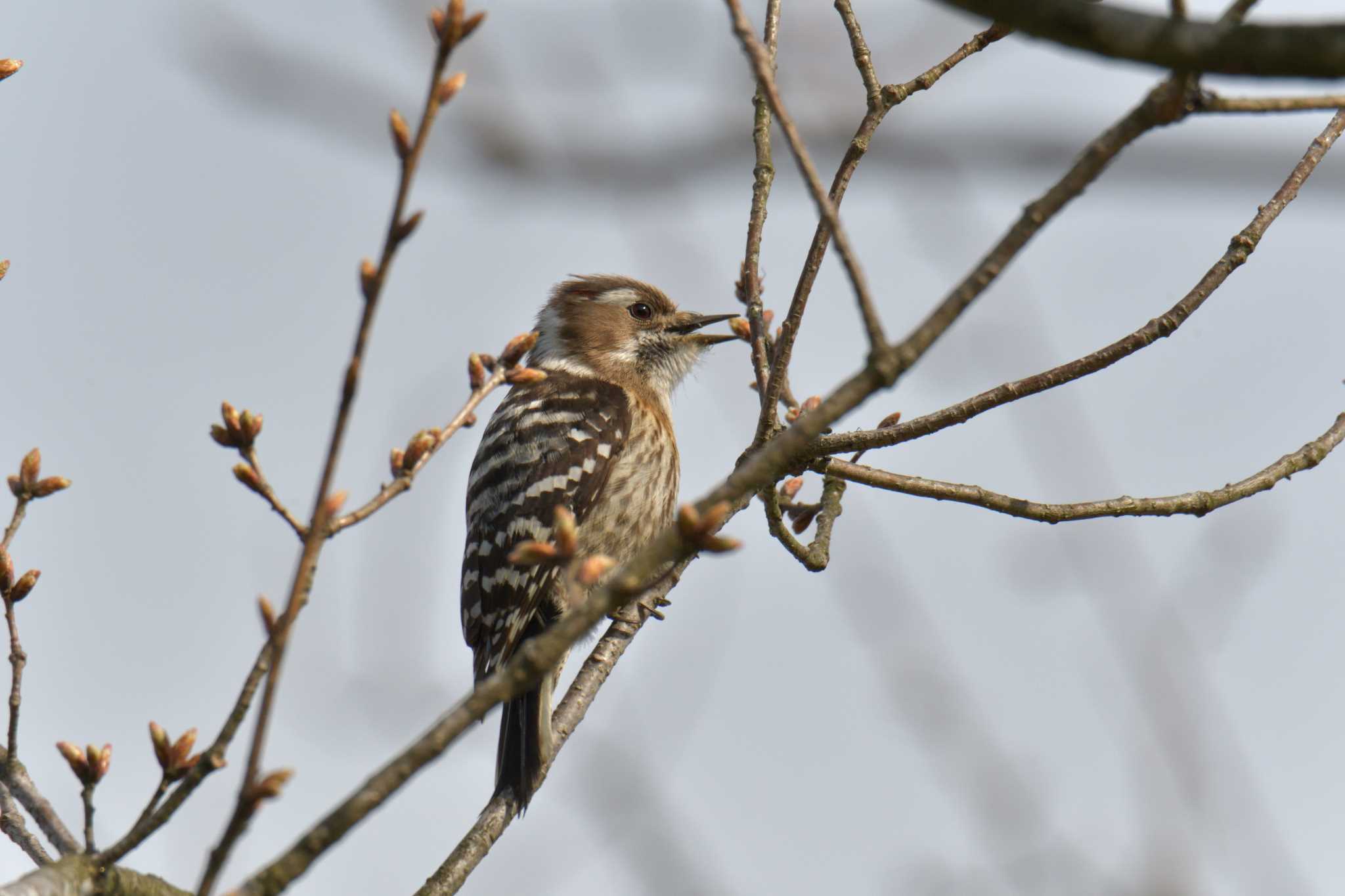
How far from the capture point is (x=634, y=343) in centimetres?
733

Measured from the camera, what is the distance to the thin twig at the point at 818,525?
4.36 metres

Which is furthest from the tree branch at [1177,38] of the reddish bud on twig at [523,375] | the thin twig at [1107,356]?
the thin twig at [1107,356]

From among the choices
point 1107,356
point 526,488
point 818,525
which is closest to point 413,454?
point 1107,356

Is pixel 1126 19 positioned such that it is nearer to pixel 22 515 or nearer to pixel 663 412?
pixel 22 515

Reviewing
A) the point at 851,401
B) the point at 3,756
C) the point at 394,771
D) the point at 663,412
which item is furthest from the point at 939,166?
the point at 663,412

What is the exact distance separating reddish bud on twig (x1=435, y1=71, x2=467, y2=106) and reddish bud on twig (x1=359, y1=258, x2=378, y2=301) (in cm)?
25

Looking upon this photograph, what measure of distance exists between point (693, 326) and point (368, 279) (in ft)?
18.1

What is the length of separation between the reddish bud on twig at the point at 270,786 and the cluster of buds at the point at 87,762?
0.71m

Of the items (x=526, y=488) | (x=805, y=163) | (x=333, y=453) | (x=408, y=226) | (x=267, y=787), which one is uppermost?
(x=526, y=488)

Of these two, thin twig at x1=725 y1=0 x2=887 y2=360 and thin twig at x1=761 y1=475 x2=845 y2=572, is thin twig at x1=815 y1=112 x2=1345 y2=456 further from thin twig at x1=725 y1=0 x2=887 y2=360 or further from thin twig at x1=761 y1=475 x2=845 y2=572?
thin twig at x1=725 y1=0 x2=887 y2=360

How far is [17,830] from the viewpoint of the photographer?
9.37ft

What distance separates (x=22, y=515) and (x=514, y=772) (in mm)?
2237

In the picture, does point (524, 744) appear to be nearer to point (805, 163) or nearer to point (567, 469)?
point (567, 469)

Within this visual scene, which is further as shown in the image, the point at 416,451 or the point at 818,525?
the point at 818,525
